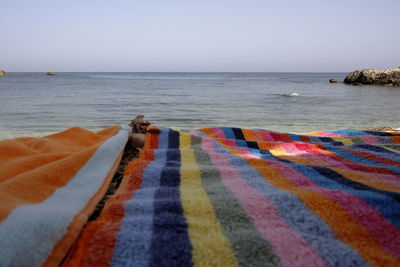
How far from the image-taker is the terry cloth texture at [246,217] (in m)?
1.04

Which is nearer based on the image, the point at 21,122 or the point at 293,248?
the point at 293,248

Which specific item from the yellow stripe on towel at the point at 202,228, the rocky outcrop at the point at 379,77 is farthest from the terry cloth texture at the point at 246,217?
the rocky outcrop at the point at 379,77

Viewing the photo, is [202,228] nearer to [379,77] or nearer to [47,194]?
[47,194]

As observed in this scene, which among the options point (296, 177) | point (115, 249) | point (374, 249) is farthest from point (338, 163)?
point (115, 249)

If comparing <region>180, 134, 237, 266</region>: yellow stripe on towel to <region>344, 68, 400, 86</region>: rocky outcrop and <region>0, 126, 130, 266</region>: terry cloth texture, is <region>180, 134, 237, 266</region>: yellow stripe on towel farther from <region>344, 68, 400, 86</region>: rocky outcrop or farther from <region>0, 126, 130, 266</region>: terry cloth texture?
<region>344, 68, 400, 86</region>: rocky outcrop

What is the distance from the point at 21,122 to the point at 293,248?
9.89 meters

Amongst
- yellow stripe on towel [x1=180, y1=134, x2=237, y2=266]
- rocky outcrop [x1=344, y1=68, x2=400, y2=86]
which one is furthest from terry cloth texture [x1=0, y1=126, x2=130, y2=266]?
rocky outcrop [x1=344, y1=68, x2=400, y2=86]

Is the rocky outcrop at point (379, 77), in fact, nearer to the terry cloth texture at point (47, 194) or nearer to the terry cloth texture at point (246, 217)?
the terry cloth texture at point (246, 217)

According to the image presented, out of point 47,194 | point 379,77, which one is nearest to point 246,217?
point 47,194

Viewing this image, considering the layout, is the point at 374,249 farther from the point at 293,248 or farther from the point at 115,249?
the point at 115,249

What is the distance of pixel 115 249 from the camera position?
1067 mm

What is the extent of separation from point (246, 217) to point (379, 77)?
4065cm

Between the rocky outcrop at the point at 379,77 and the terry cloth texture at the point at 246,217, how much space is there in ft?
126

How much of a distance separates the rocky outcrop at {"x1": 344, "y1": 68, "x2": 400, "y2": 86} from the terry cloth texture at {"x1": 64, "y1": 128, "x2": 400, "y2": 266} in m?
38.3
